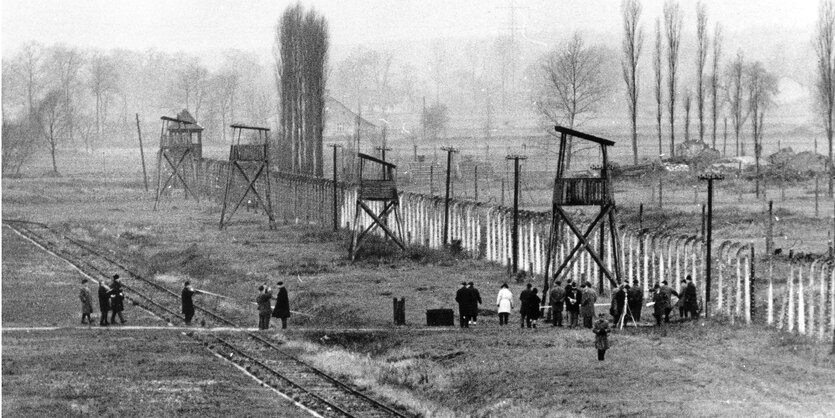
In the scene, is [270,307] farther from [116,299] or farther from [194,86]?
[194,86]

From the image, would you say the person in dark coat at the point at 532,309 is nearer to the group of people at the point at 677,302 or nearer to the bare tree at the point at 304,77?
the group of people at the point at 677,302

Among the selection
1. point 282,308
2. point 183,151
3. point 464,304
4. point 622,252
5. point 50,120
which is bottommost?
point 282,308

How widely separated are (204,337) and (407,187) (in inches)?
2024

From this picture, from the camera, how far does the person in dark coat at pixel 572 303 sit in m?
32.4

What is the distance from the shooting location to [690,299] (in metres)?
32.7

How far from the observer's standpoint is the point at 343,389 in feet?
89.3

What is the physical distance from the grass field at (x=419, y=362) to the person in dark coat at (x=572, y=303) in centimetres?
94

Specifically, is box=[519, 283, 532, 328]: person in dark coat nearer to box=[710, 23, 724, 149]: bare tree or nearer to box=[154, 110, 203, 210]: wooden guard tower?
box=[710, 23, 724, 149]: bare tree

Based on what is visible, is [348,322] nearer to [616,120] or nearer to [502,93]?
[616,120]

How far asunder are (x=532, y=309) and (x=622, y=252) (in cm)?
958

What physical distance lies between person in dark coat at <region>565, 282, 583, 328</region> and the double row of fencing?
3205 mm

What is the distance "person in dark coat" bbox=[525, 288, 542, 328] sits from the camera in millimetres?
32281

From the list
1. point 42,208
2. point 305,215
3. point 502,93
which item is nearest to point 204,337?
point 305,215

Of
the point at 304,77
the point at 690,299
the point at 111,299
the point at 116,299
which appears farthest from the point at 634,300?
the point at 304,77
